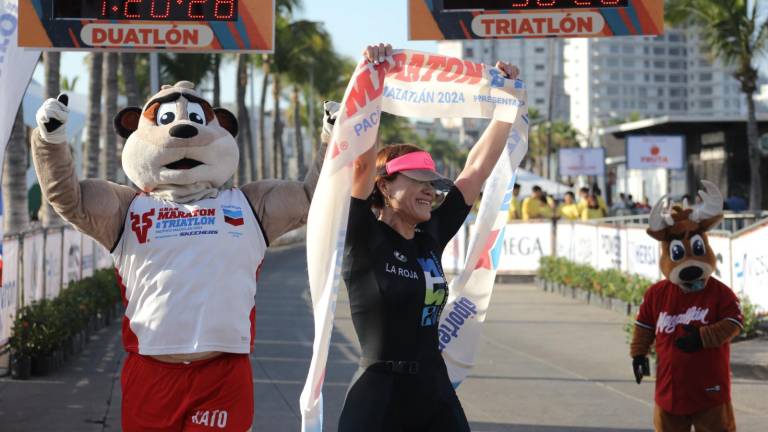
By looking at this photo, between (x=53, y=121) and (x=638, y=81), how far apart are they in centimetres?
19658

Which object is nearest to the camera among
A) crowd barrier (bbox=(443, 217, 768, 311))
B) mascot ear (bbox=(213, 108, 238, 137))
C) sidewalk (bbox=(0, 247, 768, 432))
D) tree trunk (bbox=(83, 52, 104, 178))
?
mascot ear (bbox=(213, 108, 238, 137))

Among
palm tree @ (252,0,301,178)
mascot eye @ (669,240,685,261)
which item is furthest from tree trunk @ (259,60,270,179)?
mascot eye @ (669,240,685,261)

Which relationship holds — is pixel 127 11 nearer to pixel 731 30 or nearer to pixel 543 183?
pixel 731 30

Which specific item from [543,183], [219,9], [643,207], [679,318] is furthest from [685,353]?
[543,183]

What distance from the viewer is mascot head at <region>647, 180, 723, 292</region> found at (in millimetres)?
7113

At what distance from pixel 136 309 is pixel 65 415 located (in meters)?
4.93

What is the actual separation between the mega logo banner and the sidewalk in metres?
3.74

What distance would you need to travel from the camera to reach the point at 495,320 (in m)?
18.0

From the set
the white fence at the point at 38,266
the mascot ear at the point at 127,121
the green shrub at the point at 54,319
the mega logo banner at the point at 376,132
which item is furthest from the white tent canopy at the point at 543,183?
the mascot ear at the point at 127,121

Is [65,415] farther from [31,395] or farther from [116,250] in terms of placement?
[116,250]

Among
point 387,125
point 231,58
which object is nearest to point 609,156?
point 231,58

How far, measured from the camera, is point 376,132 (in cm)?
520

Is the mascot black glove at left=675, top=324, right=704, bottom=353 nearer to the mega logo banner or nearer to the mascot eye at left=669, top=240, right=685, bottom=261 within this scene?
the mascot eye at left=669, top=240, right=685, bottom=261

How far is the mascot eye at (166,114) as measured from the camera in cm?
546
